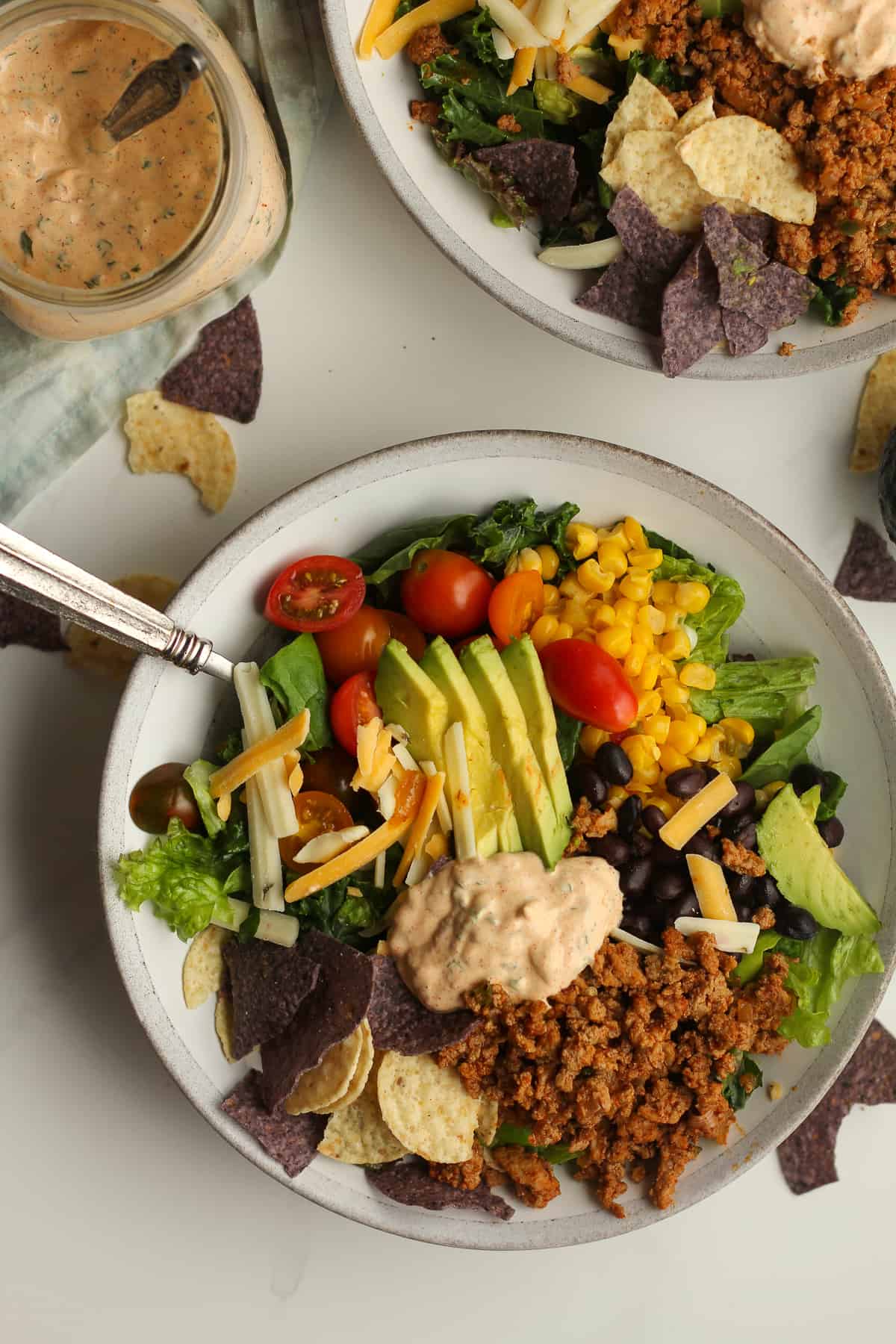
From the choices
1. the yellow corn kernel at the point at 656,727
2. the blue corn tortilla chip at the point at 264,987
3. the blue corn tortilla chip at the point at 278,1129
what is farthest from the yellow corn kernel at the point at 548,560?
the blue corn tortilla chip at the point at 278,1129

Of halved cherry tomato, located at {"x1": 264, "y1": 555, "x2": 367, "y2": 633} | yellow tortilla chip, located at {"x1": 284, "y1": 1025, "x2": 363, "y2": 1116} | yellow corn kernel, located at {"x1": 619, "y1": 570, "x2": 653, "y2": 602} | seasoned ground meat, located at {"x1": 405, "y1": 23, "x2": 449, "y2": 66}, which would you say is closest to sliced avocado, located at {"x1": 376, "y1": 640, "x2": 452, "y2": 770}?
halved cherry tomato, located at {"x1": 264, "y1": 555, "x2": 367, "y2": 633}

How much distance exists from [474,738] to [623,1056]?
706 millimetres

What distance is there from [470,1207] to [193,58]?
2.37 meters

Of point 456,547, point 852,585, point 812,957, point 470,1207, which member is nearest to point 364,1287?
point 470,1207

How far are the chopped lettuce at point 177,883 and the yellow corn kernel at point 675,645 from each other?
3.37 feet

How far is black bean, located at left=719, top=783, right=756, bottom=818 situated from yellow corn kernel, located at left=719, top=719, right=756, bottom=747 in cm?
11

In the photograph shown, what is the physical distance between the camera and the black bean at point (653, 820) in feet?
7.77

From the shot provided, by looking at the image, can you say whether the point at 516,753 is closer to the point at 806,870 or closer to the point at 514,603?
the point at 514,603

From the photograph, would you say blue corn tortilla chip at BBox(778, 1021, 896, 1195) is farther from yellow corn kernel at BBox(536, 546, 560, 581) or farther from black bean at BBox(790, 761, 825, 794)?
yellow corn kernel at BBox(536, 546, 560, 581)

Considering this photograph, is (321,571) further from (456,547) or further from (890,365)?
(890,365)

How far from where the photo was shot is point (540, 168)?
7.69ft

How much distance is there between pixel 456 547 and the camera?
248cm

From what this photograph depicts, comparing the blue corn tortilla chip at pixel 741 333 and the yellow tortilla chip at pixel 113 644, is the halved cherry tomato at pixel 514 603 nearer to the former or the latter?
the blue corn tortilla chip at pixel 741 333

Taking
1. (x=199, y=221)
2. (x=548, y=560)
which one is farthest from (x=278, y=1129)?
(x=199, y=221)
